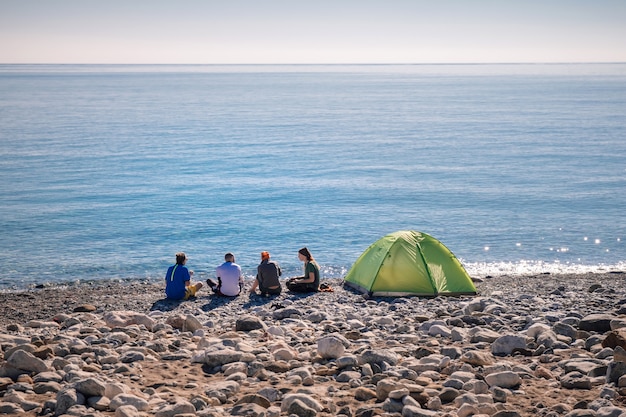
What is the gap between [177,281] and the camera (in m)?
18.5

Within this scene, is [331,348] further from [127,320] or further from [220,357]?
[127,320]

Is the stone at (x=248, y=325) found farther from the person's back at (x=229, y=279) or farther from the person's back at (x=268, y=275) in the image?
the person's back at (x=229, y=279)

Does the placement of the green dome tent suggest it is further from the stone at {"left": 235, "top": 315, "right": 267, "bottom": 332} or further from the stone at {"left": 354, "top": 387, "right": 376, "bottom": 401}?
the stone at {"left": 354, "top": 387, "right": 376, "bottom": 401}

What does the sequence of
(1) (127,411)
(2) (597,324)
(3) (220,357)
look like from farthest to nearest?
(2) (597,324) < (3) (220,357) < (1) (127,411)

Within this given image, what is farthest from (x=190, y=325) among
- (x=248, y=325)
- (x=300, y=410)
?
(x=300, y=410)

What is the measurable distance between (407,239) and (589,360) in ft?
30.8

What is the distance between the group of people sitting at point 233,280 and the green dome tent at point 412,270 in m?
1.53

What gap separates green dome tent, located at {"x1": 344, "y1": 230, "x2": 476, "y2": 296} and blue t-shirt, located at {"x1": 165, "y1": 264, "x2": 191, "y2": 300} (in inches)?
187

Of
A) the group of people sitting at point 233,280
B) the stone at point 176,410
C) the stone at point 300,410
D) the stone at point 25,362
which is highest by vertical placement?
the stone at point 25,362

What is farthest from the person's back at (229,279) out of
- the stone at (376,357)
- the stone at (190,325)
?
the stone at (376,357)

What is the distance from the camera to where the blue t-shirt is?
18453mm

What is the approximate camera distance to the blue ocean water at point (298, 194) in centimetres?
2897

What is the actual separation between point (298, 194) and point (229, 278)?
2532 cm

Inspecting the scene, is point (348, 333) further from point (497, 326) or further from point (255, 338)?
point (497, 326)
